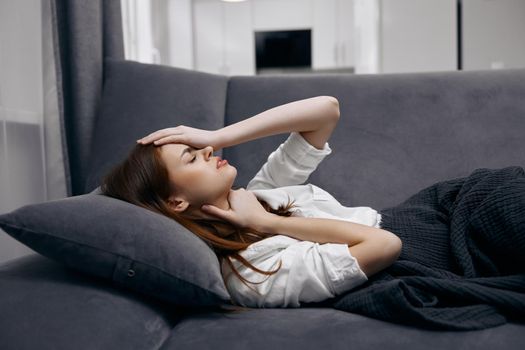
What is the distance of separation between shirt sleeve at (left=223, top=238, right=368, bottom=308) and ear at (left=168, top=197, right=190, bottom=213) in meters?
0.18

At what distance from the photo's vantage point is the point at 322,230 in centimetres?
106

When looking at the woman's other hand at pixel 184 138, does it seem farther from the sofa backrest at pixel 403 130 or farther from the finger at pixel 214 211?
the sofa backrest at pixel 403 130

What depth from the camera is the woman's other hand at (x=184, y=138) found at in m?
1.14

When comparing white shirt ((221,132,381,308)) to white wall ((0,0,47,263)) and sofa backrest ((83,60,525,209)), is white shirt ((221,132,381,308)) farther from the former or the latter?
white wall ((0,0,47,263))

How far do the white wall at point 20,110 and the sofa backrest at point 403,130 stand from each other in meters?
0.61

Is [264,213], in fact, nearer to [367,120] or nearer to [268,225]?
[268,225]

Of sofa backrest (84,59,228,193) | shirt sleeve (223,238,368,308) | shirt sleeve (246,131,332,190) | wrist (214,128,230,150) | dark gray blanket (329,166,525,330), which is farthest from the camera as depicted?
sofa backrest (84,59,228,193)

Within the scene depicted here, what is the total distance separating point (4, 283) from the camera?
850 millimetres

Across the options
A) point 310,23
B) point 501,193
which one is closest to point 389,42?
point 310,23

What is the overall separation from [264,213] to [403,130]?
2.16 ft

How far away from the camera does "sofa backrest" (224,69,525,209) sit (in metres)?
1.52

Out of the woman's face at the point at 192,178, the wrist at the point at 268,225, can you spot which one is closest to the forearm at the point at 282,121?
the woman's face at the point at 192,178

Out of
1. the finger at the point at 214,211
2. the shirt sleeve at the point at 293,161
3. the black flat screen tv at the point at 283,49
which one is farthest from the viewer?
the black flat screen tv at the point at 283,49

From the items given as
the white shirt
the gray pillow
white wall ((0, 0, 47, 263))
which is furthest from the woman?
white wall ((0, 0, 47, 263))
